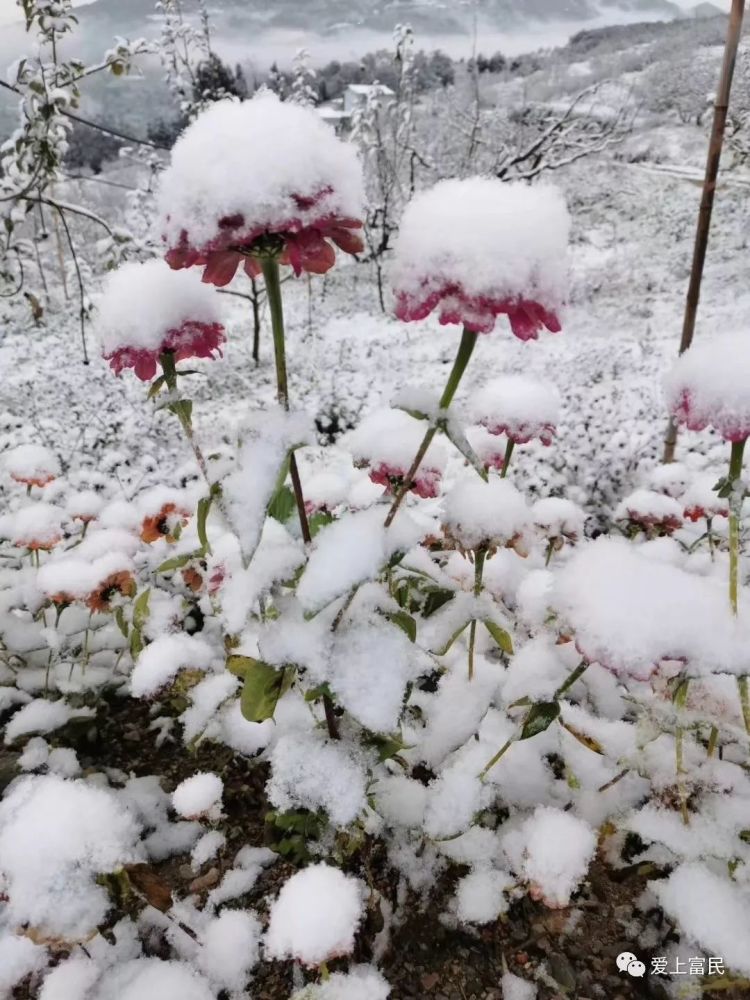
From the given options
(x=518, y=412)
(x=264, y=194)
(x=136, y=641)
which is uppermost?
(x=264, y=194)

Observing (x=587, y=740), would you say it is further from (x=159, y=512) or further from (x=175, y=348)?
(x=159, y=512)

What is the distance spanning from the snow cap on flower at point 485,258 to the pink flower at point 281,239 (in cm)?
7

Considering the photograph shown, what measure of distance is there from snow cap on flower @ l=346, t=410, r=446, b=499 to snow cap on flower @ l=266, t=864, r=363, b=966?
2.00 feet

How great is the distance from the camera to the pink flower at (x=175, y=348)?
825 mm

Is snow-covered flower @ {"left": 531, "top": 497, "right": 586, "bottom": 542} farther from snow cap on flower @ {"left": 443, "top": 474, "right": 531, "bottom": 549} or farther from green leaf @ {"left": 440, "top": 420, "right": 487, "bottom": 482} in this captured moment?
green leaf @ {"left": 440, "top": 420, "right": 487, "bottom": 482}

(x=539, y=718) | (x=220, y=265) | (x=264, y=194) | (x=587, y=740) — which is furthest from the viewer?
(x=587, y=740)

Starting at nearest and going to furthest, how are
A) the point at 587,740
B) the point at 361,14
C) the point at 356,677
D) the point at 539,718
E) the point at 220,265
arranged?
the point at 220,265 < the point at 356,677 < the point at 539,718 < the point at 587,740 < the point at 361,14

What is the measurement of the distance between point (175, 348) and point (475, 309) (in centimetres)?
43

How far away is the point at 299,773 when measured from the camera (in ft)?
2.99

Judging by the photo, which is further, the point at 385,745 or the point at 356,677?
the point at 385,745

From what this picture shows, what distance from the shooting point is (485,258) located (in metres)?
0.60

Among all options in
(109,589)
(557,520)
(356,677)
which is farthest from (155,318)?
(557,520)

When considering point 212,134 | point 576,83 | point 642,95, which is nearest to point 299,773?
point 212,134

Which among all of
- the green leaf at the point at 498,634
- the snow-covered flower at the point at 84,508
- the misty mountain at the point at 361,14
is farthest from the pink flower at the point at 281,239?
the misty mountain at the point at 361,14
